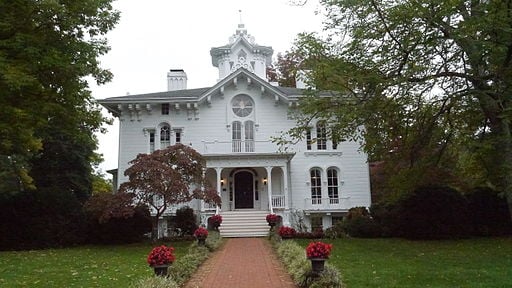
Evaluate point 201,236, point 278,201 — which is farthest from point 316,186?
point 201,236

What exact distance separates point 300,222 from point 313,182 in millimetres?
3021

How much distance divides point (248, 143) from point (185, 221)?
6.12 m

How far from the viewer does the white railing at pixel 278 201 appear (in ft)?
86.4

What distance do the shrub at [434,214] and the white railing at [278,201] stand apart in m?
6.98

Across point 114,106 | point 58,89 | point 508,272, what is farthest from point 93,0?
point 508,272

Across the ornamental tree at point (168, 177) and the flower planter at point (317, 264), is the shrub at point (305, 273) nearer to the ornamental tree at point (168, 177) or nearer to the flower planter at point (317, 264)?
the flower planter at point (317, 264)

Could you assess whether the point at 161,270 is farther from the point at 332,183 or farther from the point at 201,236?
the point at 332,183

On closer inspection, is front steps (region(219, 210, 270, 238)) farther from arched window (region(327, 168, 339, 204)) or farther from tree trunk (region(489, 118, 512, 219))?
tree trunk (region(489, 118, 512, 219))

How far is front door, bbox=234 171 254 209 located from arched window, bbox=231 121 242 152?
173 cm

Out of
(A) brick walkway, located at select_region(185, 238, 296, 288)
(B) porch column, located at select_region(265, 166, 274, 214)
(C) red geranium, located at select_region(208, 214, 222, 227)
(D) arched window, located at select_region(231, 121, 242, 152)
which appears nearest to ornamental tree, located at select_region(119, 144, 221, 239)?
(C) red geranium, located at select_region(208, 214, 222, 227)

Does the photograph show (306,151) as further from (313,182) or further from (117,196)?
(117,196)

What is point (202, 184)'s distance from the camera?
864 inches

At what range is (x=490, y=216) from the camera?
22016mm

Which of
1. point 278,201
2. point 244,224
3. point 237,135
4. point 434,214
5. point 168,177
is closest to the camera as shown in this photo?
point 168,177
